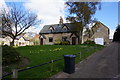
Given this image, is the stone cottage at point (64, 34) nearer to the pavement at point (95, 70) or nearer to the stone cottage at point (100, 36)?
the stone cottage at point (100, 36)

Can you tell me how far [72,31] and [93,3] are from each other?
29.9 feet

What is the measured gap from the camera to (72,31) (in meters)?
31.1

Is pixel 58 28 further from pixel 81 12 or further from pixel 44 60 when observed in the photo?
pixel 44 60

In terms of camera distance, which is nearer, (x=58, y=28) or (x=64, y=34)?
(x=64, y=34)

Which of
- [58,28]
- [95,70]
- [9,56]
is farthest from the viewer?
[58,28]

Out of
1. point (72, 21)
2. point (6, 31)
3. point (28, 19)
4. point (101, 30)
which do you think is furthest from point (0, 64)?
point (101, 30)

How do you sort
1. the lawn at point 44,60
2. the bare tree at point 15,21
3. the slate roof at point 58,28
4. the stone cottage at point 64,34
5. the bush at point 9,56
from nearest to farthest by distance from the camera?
the lawn at point 44,60, the bush at point 9,56, the bare tree at point 15,21, the stone cottage at point 64,34, the slate roof at point 58,28

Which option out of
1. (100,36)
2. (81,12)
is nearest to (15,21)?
(81,12)

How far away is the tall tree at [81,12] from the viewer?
2521cm

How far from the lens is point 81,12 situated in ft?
84.3

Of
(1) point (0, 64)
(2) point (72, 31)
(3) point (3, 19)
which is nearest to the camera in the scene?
(1) point (0, 64)

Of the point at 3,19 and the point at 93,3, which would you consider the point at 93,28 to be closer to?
the point at 93,3

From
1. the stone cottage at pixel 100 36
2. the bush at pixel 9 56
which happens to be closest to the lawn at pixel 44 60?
the bush at pixel 9 56

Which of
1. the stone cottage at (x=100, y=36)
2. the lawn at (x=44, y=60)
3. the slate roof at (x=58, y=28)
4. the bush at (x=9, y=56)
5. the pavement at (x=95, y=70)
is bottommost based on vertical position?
the pavement at (x=95, y=70)
